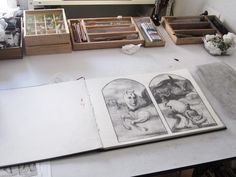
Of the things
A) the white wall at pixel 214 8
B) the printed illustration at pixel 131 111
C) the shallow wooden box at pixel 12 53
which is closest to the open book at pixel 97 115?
the printed illustration at pixel 131 111

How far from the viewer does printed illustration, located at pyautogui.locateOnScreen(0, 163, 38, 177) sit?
0.61 meters

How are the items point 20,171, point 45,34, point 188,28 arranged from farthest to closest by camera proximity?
point 188,28 < point 45,34 < point 20,171

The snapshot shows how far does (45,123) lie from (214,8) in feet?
3.12

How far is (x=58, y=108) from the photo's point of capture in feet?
2.48

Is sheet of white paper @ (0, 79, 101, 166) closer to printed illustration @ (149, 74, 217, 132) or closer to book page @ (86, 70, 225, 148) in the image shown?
book page @ (86, 70, 225, 148)

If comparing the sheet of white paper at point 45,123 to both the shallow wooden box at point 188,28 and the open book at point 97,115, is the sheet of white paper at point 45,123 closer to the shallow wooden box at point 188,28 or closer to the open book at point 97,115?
the open book at point 97,115

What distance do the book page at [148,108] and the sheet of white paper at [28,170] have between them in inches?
5.8

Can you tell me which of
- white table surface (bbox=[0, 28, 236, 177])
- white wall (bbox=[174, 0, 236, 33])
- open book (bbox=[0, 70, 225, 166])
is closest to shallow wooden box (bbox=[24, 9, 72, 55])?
white table surface (bbox=[0, 28, 236, 177])

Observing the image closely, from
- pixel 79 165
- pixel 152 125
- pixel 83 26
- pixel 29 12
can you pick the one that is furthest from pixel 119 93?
pixel 29 12

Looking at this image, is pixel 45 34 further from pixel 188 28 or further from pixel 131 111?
pixel 188 28

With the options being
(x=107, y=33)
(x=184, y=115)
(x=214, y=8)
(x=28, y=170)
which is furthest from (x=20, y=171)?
(x=214, y=8)

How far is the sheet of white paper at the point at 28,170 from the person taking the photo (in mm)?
607

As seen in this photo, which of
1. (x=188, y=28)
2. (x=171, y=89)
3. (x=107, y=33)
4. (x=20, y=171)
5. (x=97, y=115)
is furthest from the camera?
(x=188, y=28)

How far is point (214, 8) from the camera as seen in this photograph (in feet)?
4.14
